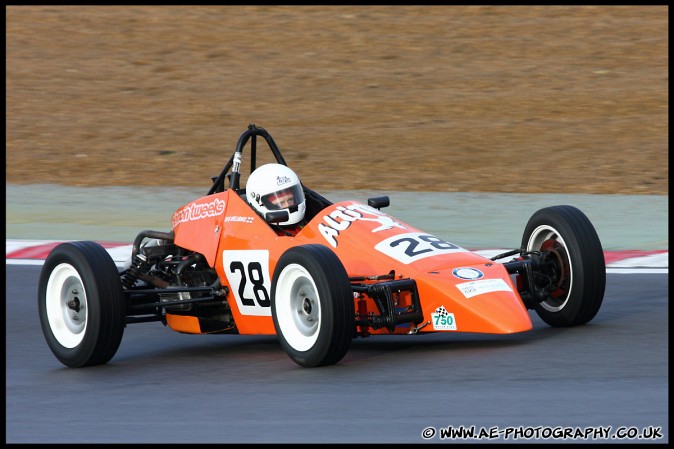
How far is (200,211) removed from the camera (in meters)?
8.97

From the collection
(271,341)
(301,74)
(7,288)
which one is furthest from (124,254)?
(301,74)

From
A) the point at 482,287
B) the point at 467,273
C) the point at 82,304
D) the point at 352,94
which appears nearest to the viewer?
the point at 482,287

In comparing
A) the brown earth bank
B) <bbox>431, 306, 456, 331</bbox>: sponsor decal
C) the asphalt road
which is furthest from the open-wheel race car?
the brown earth bank

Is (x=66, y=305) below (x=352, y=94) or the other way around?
below

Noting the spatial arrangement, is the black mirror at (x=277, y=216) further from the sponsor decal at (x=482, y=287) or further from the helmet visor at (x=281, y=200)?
the sponsor decal at (x=482, y=287)

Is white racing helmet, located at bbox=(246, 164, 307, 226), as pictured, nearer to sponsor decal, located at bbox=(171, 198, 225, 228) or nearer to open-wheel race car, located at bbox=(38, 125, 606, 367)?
open-wheel race car, located at bbox=(38, 125, 606, 367)

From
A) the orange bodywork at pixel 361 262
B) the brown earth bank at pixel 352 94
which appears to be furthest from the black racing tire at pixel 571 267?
the brown earth bank at pixel 352 94

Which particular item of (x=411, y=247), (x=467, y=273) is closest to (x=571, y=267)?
(x=467, y=273)

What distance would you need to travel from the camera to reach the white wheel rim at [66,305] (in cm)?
845

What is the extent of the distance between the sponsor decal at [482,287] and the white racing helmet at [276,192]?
1.50 metres

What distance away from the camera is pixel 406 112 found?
20.2 m

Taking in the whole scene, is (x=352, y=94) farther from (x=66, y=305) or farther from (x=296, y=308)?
(x=296, y=308)

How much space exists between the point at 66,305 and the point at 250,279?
4.11 feet

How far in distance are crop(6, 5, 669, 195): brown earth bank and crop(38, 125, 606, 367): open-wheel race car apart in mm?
7544
